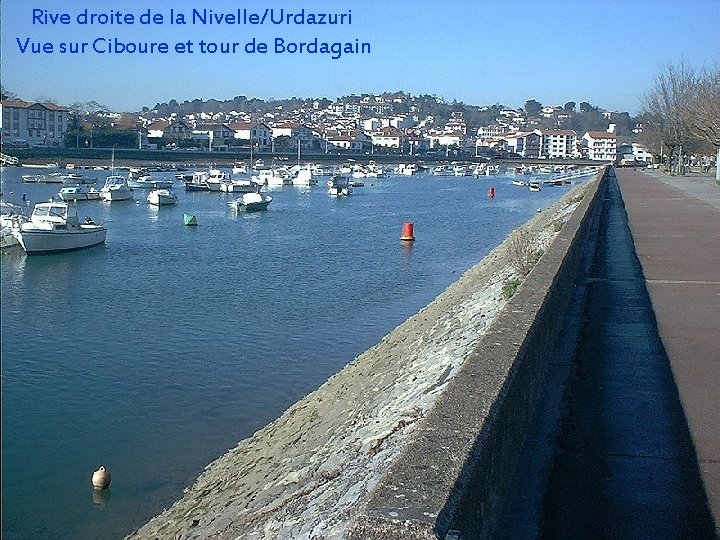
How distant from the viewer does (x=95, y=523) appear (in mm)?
9609

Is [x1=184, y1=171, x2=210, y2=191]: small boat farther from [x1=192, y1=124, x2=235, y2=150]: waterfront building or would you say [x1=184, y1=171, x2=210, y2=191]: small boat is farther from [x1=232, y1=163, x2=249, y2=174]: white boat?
[x1=192, y1=124, x2=235, y2=150]: waterfront building

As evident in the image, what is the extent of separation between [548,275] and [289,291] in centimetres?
1456

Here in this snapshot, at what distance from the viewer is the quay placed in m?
4.33

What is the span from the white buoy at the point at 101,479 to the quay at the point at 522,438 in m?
1.06

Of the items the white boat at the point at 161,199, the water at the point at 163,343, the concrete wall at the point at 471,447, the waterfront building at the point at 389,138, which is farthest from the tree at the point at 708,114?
the waterfront building at the point at 389,138

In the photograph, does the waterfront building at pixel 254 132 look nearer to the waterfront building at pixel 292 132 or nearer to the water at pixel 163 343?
the waterfront building at pixel 292 132

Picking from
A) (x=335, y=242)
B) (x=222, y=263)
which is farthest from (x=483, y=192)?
(x=222, y=263)

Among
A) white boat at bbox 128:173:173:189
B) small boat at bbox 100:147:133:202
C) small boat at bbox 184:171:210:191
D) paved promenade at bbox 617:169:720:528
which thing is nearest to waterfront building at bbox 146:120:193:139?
small boat at bbox 184:171:210:191

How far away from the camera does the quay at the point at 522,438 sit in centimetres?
433

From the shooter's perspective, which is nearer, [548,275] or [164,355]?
[548,275]

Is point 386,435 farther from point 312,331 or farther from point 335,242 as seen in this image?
point 335,242

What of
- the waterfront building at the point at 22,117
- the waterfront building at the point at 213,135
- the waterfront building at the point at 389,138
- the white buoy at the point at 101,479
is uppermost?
the waterfront building at the point at 389,138

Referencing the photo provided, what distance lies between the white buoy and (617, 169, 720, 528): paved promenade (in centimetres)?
623

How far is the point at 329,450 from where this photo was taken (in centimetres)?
880
